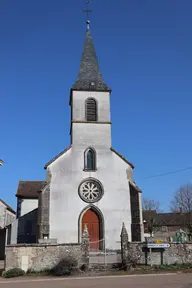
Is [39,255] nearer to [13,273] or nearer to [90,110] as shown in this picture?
[13,273]

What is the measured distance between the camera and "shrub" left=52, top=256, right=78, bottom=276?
15500 mm

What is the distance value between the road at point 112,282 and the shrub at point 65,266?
1233 millimetres

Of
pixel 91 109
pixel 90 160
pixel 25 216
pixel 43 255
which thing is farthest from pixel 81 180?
pixel 25 216

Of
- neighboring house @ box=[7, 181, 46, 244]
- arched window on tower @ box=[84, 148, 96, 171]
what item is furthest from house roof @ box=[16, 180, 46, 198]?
arched window on tower @ box=[84, 148, 96, 171]

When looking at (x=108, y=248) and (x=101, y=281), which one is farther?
(x=108, y=248)

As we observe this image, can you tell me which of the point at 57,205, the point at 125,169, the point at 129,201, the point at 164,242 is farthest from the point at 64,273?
the point at 125,169

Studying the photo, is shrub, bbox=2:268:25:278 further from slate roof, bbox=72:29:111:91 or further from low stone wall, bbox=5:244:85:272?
slate roof, bbox=72:29:111:91

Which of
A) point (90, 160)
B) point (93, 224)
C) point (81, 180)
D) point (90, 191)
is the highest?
point (90, 160)

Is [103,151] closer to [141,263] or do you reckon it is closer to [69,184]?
[69,184]

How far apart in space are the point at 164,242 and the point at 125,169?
8.25 m

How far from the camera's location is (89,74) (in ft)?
95.6

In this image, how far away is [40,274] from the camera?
15.8 meters

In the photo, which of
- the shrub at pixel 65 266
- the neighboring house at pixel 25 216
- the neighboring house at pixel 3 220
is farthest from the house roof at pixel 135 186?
the neighboring house at pixel 3 220

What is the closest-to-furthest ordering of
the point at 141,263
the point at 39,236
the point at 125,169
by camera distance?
the point at 141,263 < the point at 39,236 < the point at 125,169
